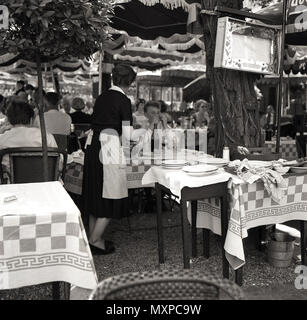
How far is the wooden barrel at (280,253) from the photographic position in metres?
4.07

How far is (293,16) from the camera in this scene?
20.4 feet

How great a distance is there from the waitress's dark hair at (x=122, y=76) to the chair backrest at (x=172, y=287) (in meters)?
3.05

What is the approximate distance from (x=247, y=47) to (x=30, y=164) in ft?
8.04

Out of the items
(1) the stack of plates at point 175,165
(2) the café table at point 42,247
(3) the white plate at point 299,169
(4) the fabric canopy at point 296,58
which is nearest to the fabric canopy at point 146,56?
(4) the fabric canopy at point 296,58

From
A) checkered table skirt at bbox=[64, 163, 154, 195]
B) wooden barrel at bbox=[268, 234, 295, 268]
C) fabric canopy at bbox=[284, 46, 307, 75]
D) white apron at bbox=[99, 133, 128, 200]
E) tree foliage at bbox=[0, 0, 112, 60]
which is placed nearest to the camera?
tree foliage at bbox=[0, 0, 112, 60]

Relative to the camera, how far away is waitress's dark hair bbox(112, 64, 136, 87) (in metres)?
4.21

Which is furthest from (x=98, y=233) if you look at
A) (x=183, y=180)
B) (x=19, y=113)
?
(x=183, y=180)

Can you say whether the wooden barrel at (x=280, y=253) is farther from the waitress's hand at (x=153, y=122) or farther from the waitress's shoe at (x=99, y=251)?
the waitress's hand at (x=153, y=122)

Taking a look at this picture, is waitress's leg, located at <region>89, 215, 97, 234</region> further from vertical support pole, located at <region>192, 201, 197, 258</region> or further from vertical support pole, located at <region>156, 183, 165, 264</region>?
vertical support pole, located at <region>192, 201, 197, 258</region>

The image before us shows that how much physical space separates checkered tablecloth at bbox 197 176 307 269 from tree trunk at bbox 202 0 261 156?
957mm

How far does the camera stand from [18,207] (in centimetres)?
228

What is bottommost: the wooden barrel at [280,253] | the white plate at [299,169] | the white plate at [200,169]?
the wooden barrel at [280,253]

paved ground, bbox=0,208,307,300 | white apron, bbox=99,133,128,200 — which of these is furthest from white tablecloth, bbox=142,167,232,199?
paved ground, bbox=0,208,307,300

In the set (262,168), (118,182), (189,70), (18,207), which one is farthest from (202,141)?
(189,70)
